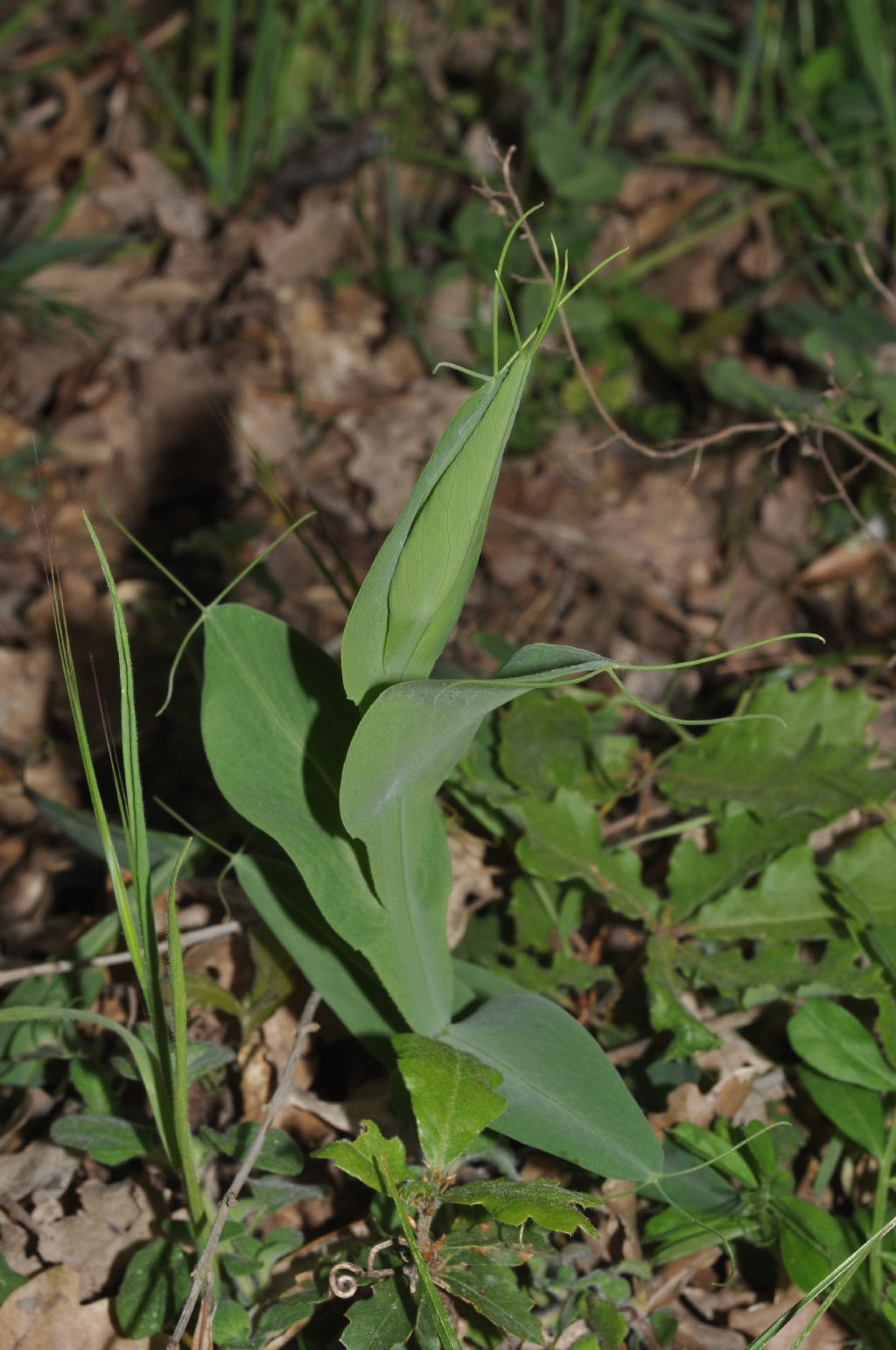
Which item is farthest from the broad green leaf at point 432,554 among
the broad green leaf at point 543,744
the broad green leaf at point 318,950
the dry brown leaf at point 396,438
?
the dry brown leaf at point 396,438

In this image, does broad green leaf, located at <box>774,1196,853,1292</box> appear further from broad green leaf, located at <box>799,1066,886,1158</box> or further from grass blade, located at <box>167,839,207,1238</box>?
grass blade, located at <box>167,839,207,1238</box>

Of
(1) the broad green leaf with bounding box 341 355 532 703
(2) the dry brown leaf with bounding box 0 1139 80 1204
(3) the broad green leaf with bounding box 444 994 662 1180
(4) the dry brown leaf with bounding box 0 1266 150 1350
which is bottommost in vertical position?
(2) the dry brown leaf with bounding box 0 1139 80 1204

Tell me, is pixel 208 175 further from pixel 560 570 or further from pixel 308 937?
pixel 308 937

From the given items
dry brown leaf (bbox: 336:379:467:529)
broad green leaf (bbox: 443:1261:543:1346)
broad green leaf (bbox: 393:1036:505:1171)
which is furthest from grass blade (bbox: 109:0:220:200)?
broad green leaf (bbox: 443:1261:543:1346)

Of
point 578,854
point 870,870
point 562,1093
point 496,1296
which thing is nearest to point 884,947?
point 870,870

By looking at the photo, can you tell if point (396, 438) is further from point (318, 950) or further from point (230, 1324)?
point (230, 1324)

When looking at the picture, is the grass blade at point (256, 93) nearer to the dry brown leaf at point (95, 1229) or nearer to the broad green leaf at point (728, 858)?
the broad green leaf at point (728, 858)
